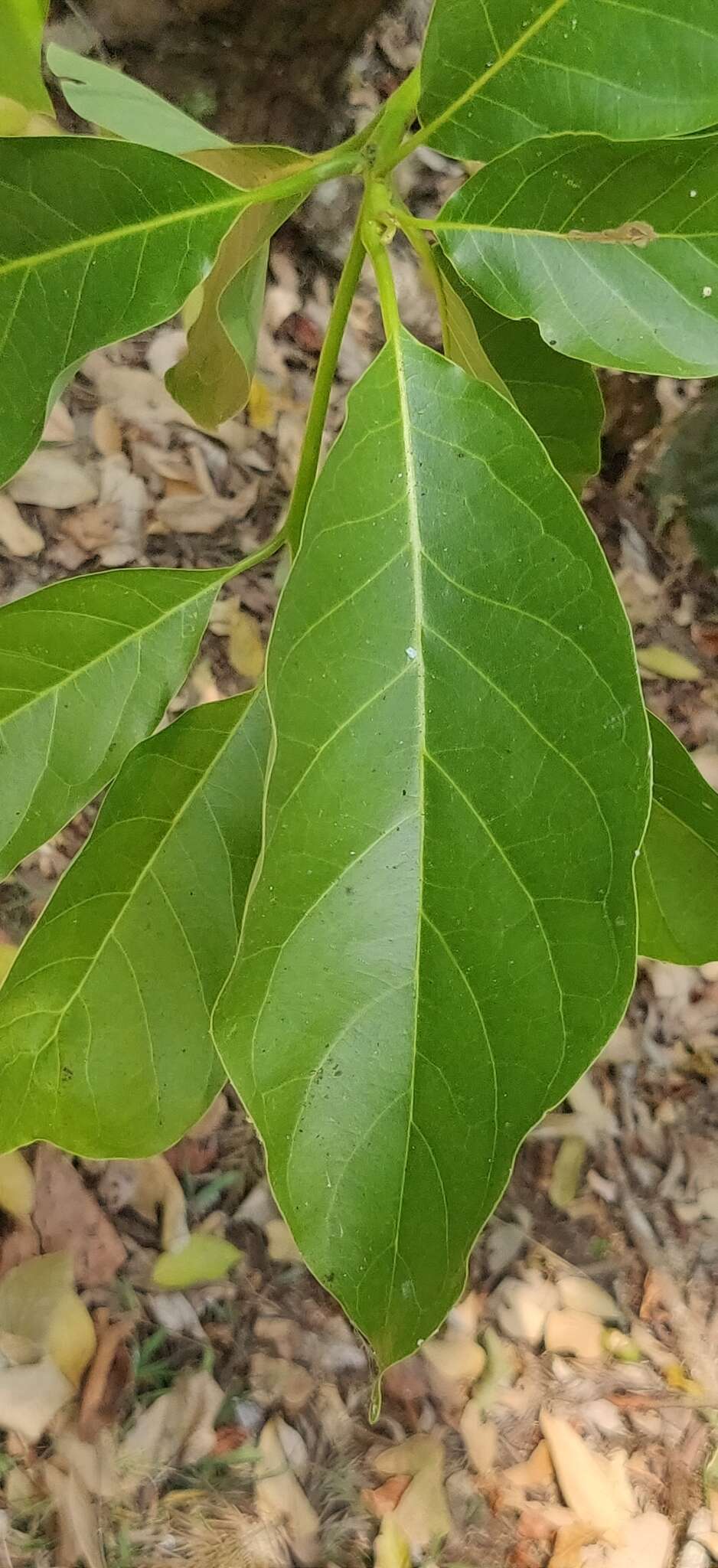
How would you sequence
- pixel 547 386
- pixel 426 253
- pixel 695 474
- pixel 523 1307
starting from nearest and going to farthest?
pixel 426 253 → pixel 547 386 → pixel 523 1307 → pixel 695 474

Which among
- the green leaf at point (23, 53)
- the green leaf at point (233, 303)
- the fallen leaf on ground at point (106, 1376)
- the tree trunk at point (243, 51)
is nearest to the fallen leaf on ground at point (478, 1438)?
the fallen leaf on ground at point (106, 1376)

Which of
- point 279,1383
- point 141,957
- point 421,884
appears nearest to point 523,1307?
point 279,1383

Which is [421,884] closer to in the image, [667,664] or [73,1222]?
[73,1222]

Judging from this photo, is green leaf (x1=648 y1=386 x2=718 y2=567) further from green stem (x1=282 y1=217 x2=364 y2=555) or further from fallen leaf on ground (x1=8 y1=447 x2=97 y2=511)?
green stem (x1=282 y1=217 x2=364 y2=555)

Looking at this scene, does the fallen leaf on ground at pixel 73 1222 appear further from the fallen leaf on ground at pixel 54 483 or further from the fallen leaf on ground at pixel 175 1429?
the fallen leaf on ground at pixel 54 483

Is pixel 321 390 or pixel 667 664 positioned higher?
pixel 321 390

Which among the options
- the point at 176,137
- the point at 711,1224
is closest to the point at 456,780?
the point at 176,137

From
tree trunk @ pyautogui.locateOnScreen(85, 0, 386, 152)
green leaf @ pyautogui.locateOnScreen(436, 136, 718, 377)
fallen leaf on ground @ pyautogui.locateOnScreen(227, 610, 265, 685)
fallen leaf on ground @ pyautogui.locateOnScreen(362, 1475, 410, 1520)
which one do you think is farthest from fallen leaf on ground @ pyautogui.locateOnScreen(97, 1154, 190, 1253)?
tree trunk @ pyautogui.locateOnScreen(85, 0, 386, 152)
